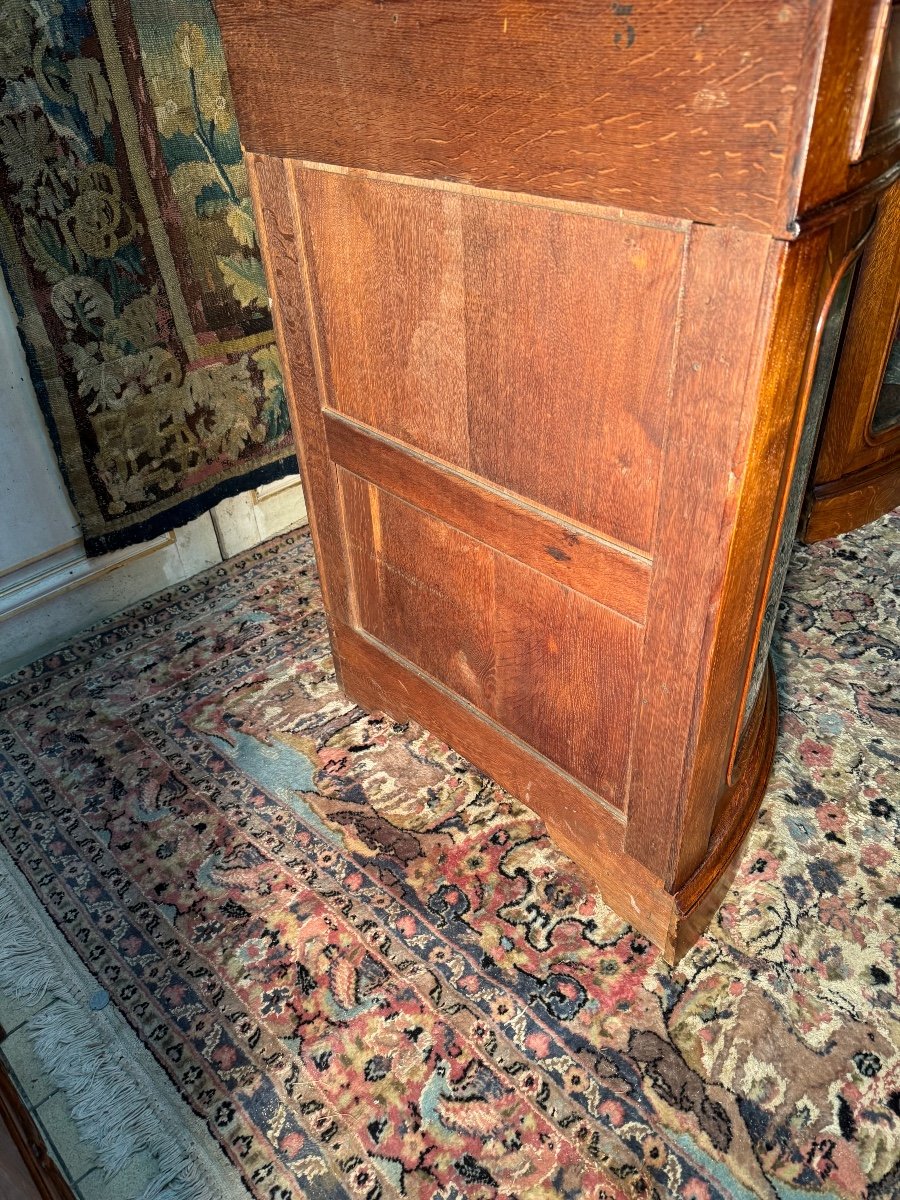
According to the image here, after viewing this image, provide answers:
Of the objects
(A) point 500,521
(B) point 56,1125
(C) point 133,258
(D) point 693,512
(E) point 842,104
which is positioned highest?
(E) point 842,104

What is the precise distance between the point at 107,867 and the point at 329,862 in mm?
436

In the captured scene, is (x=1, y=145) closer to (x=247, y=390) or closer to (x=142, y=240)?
(x=142, y=240)

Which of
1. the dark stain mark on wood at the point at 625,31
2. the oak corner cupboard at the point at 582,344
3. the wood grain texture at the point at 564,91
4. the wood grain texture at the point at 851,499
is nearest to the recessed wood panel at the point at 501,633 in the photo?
the oak corner cupboard at the point at 582,344

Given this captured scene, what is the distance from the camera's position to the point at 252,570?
2549 mm

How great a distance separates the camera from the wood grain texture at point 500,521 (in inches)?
48.0

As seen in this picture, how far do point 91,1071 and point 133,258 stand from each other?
66.9 inches

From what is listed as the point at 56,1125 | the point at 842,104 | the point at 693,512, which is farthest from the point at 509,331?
the point at 56,1125

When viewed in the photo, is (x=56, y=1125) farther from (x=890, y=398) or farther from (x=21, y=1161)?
(x=890, y=398)

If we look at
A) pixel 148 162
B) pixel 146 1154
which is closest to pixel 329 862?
pixel 146 1154

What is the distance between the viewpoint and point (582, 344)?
43.7 inches

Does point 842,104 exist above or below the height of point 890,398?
above

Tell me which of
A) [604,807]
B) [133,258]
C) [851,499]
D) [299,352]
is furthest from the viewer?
[851,499]

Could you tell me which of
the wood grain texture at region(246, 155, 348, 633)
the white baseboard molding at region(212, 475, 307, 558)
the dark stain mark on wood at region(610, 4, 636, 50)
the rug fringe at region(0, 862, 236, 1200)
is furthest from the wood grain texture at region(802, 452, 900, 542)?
the rug fringe at region(0, 862, 236, 1200)

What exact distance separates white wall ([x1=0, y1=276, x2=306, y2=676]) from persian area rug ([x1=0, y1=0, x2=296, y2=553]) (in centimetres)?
5
